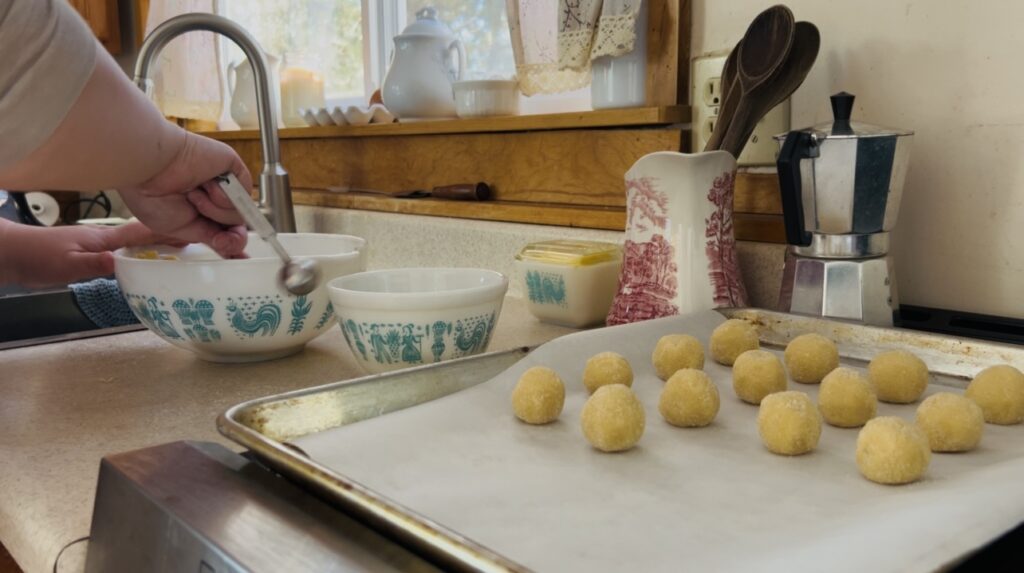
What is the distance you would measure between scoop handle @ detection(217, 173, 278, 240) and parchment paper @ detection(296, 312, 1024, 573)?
0.34 meters

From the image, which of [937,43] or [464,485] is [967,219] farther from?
[464,485]

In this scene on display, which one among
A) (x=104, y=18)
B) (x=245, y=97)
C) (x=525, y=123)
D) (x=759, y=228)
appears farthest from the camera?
(x=104, y=18)

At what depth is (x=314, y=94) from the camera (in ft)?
6.88

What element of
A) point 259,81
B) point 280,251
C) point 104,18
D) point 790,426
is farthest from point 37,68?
point 104,18

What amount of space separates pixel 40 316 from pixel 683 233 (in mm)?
955

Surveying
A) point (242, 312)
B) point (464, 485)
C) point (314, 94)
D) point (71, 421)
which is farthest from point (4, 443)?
point (314, 94)

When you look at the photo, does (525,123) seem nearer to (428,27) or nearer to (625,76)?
(625,76)

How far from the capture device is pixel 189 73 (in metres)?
2.40

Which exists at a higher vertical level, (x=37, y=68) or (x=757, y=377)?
(x=37, y=68)

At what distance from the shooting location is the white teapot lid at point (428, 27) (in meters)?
1.58

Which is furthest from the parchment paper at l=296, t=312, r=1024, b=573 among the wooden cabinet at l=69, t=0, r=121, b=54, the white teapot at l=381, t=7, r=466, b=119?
the wooden cabinet at l=69, t=0, r=121, b=54

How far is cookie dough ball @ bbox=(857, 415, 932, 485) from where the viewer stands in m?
0.52

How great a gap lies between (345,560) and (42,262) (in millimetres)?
888

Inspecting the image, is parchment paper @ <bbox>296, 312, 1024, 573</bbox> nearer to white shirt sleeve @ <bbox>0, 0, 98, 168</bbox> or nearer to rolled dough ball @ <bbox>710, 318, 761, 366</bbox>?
rolled dough ball @ <bbox>710, 318, 761, 366</bbox>
